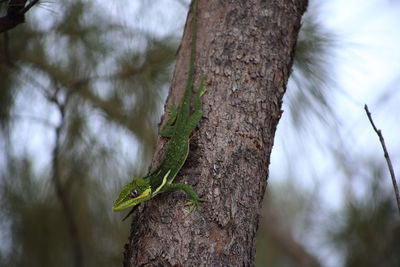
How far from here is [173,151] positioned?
7.35 feet

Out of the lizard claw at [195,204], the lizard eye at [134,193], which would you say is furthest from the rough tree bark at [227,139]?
the lizard eye at [134,193]

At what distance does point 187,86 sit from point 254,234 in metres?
0.87

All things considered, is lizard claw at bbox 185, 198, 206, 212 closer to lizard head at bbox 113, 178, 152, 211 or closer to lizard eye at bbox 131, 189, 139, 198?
lizard head at bbox 113, 178, 152, 211

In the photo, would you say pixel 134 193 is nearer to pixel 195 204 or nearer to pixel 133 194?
pixel 133 194

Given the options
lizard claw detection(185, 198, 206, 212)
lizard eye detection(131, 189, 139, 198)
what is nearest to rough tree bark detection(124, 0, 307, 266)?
lizard claw detection(185, 198, 206, 212)

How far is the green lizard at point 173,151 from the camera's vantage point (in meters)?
2.15

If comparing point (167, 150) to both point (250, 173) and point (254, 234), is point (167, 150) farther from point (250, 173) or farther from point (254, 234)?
point (254, 234)

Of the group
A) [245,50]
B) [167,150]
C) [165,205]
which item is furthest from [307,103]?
[165,205]

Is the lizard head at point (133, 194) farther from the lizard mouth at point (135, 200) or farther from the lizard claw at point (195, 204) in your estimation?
the lizard claw at point (195, 204)

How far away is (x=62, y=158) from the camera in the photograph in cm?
348

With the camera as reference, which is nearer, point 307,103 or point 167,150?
point 167,150

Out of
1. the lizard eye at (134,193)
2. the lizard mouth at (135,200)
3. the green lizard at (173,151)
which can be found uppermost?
the green lizard at (173,151)

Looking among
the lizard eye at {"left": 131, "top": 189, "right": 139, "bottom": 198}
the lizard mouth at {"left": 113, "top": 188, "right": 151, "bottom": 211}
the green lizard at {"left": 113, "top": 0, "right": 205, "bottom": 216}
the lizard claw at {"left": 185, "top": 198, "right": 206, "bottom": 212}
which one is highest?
the green lizard at {"left": 113, "top": 0, "right": 205, "bottom": 216}

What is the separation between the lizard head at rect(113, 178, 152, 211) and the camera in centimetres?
220
